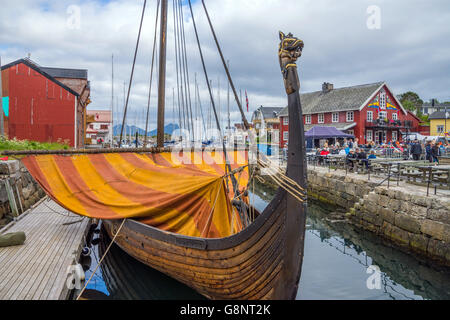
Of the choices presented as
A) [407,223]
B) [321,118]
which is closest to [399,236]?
[407,223]

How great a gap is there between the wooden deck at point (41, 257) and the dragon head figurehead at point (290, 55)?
15.1ft

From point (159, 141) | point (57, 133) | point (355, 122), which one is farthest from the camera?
point (355, 122)

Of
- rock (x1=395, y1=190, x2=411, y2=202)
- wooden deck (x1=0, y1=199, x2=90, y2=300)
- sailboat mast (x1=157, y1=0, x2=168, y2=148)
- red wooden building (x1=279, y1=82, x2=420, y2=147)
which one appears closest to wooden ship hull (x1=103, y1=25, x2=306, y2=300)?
wooden deck (x1=0, y1=199, x2=90, y2=300)

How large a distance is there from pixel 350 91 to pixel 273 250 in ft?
114

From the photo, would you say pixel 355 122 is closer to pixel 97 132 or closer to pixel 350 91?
pixel 350 91

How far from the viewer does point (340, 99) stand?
34.4 meters

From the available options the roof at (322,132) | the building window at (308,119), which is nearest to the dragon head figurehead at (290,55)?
the roof at (322,132)

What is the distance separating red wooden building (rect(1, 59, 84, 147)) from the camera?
18.1m

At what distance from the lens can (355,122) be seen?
105 feet

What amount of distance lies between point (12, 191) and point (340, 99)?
32800 millimetres

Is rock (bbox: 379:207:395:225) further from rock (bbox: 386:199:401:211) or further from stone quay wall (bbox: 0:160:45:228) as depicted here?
stone quay wall (bbox: 0:160:45:228)

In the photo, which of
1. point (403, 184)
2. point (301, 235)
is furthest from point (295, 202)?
point (403, 184)

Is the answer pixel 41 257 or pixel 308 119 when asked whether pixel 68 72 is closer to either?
pixel 308 119

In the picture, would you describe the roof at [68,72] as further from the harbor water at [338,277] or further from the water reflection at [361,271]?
the water reflection at [361,271]
